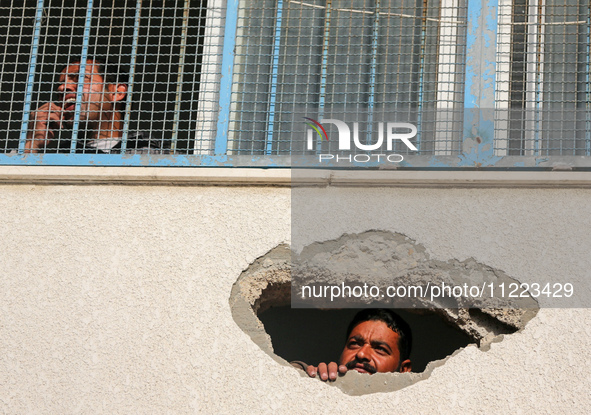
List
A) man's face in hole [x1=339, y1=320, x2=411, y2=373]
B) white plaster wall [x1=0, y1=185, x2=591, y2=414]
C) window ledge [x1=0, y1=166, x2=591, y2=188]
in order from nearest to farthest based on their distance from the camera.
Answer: white plaster wall [x1=0, y1=185, x2=591, y2=414], window ledge [x1=0, y1=166, x2=591, y2=188], man's face in hole [x1=339, y1=320, x2=411, y2=373]

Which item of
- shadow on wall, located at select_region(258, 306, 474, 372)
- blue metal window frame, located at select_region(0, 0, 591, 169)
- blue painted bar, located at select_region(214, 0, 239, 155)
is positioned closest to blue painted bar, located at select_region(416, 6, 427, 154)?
blue metal window frame, located at select_region(0, 0, 591, 169)

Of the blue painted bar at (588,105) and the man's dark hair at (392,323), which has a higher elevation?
the blue painted bar at (588,105)

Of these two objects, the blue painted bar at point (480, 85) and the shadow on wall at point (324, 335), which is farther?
the shadow on wall at point (324, 335)

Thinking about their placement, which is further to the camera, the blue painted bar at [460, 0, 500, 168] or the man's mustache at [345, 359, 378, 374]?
the man's mustache at [345, 359, 378, 374]

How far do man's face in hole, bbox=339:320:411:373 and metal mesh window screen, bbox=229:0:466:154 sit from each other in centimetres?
99

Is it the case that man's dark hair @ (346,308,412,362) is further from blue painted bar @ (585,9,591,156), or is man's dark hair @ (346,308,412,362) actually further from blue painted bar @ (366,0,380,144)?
blue painted bar @ (585,9,591,156)

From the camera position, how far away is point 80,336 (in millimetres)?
3678

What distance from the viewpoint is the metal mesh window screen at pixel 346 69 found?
4031mm

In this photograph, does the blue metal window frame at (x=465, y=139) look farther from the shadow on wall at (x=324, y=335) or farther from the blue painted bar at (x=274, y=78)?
the shadow on wall at (x=324, y=335)

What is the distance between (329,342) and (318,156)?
2.07 m

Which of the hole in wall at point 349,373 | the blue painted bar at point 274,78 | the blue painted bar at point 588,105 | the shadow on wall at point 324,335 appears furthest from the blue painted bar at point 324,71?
the shadow on wall at point 324,335

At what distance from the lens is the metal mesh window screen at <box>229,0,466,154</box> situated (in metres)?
4.03

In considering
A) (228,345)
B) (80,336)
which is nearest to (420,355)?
(228,345)

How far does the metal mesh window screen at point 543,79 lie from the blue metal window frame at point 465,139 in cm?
8
